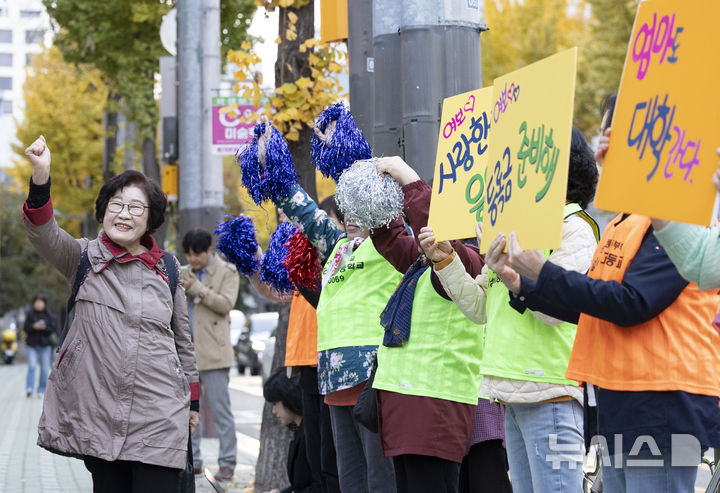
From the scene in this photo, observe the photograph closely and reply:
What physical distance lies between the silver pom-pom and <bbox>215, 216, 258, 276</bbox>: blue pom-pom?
6.52ft

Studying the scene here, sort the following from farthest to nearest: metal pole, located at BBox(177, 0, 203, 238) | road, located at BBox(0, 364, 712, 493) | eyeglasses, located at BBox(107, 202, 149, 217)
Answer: metal pole, located at BBox(177, 0, 203, 238) → road, located at BBox(0, 364, 712, 493) → eyeglasses, located at BBox(107, 202, 149, 217)

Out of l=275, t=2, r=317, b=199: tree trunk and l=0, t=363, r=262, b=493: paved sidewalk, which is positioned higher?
l=275, t=2, r=317, b=199: tree trunk

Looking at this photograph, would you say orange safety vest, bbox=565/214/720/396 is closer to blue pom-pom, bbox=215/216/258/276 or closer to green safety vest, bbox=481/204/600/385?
green safety vest, bbox=481/204/600/385

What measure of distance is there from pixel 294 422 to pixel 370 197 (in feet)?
9.66

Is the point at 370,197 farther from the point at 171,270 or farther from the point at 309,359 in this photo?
the point at 309,359

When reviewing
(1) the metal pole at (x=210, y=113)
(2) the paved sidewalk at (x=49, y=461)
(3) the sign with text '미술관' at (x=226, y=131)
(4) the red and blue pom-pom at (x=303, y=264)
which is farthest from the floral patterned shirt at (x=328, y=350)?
(1) the metal pole at (x=210, y=113)

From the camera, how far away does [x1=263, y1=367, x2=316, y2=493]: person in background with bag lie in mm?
6680

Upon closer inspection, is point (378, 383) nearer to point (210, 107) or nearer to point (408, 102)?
point (408, 102)

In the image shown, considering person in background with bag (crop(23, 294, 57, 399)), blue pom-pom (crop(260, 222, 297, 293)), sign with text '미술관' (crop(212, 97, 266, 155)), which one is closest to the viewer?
blue pom-pom (crop(260, 222, 297, 293))

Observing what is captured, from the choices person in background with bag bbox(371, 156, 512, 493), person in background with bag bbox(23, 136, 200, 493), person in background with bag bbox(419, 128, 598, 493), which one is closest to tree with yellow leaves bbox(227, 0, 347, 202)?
person in background with bag bbox(23, 136, 200, 493)

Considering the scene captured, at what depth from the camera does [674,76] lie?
2.92 m

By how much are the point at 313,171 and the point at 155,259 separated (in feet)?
12.3

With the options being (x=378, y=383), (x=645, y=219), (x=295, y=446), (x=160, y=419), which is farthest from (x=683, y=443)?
(x=295, y=446)

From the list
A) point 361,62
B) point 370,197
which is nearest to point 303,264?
point 361,62
